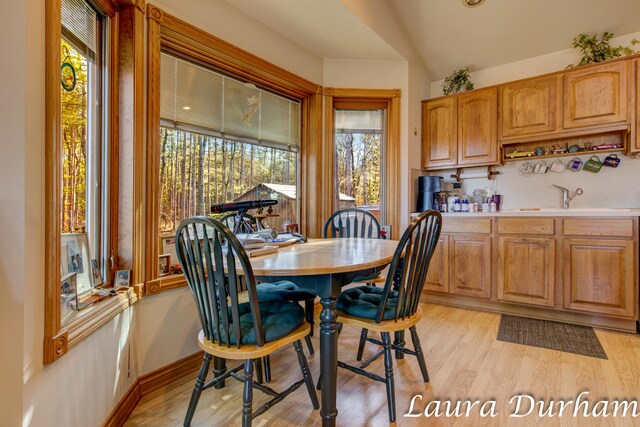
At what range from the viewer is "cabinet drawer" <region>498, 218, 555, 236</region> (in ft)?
8.88

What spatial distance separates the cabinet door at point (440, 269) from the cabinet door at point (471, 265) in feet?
0.18

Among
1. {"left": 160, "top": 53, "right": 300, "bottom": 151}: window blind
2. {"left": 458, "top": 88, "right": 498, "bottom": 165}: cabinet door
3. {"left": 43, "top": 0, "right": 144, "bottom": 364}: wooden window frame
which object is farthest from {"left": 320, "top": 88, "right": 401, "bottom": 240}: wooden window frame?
{"left": 43, "top": 0, "right": 144, "bottom": 364}: wooden window frame

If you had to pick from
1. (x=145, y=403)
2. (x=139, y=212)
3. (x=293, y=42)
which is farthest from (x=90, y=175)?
(x=293, y=42)

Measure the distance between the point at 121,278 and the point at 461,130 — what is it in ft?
10.5

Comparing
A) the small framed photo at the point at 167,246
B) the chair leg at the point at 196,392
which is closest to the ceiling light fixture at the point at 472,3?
the small framed photo at the point at 167,246

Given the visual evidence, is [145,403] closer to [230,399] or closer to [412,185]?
[230,399]

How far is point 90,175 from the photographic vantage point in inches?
59.5

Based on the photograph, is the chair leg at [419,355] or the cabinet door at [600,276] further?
the cabinet door at [600,276]

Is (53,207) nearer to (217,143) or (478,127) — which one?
(217,143)

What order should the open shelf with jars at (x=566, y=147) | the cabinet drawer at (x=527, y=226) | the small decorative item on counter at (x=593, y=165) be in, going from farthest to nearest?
1. the small decorative item on counter at (x=593, y=165)
2. the open shelf with jars at (x=566, y=147)
3. the cabinet drawer at (x=527, y=226)

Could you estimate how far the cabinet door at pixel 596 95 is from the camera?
2.60 m

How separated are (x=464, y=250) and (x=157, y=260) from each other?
2.62 metres

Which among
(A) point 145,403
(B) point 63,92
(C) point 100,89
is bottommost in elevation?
(A) point 145,403

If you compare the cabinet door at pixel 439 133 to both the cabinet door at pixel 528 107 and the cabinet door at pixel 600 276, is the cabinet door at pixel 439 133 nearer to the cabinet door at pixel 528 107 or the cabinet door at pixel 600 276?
the cabinet door at pixel 528 107
